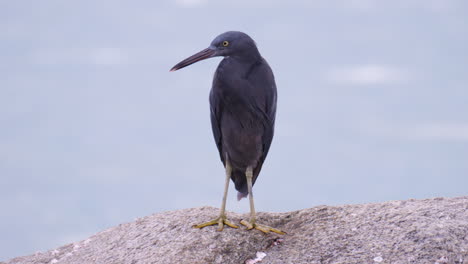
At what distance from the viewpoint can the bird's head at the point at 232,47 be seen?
558 cm

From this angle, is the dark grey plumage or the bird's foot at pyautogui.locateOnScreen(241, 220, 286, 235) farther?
the bird's foot at pyautogui.locateOnScreen(241, 220, 286, 235)

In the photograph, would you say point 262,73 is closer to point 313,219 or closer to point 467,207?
point 313,219

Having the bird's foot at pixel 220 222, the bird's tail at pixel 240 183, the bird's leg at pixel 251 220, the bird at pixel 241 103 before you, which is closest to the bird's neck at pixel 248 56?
the bird at pixel 241 103

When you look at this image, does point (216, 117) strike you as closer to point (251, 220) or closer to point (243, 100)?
point (243, 100)

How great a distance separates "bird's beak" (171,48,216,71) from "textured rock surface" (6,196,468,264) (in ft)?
5.13

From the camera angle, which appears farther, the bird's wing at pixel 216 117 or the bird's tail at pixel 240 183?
the bird's tail at pixel 240 183

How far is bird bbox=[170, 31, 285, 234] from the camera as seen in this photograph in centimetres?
553

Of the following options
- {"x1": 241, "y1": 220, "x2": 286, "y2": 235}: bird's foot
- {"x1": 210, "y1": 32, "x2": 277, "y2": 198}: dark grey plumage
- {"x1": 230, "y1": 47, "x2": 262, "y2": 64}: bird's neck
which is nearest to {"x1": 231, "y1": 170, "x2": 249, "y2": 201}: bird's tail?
{"x1": 210, "y1": 32, "x2": 277, "y2": 198}: dark grey plumage

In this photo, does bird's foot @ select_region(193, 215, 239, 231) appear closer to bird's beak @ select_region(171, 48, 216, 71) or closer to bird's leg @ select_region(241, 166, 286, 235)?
bird's leg @ select_region(241, 166, 286, 235)

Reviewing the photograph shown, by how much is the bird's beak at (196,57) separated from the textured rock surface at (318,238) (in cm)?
156

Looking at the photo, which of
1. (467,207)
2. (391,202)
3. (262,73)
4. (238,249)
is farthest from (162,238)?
(467,207)

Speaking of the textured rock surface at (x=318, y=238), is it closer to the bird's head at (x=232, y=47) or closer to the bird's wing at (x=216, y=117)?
the bird's wing at (x=216, y=117)

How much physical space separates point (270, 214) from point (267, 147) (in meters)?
0.87

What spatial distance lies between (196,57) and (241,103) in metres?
0.66
